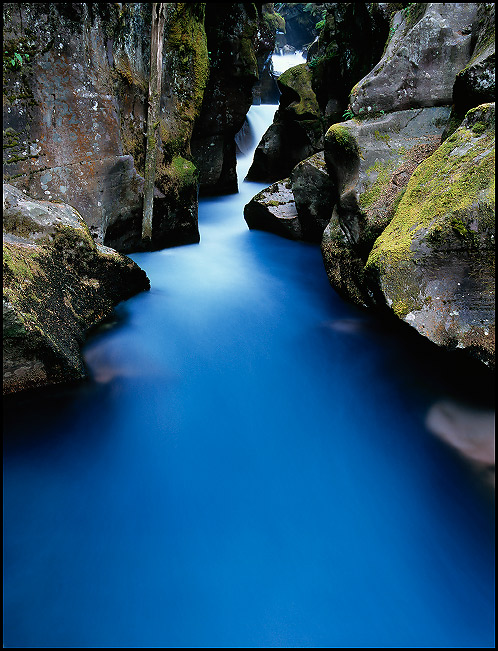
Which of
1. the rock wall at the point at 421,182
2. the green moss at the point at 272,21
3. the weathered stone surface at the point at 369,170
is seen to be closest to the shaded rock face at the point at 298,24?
the green moss at the point at 272,21

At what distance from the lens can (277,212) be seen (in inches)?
311

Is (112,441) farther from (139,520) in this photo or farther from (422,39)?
(422,39)

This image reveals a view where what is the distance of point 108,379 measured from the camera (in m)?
3.73

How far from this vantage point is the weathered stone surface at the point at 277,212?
7.77m

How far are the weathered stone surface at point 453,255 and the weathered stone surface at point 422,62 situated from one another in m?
1.73

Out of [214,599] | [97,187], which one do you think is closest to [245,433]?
[214,599]

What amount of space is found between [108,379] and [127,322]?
1.11 m

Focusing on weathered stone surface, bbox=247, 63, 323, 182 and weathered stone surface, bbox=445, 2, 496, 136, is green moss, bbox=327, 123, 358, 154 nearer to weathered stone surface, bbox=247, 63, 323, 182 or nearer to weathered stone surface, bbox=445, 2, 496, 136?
weathered stone surface, bbox=445, 2, 496, 136

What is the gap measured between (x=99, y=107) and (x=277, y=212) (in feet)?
12.2

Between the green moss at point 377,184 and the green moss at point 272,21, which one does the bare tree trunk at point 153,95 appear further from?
the green moss at point 272,21

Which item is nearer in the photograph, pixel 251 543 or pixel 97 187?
pixel 251 543

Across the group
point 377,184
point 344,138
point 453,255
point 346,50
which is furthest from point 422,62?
point 346,50

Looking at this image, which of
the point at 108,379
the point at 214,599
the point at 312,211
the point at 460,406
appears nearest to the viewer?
the point at 214,599

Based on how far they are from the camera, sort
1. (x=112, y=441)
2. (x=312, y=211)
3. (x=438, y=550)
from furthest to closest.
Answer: (x=312, y=211), (x=112, y=441), (x=438, y=550)
